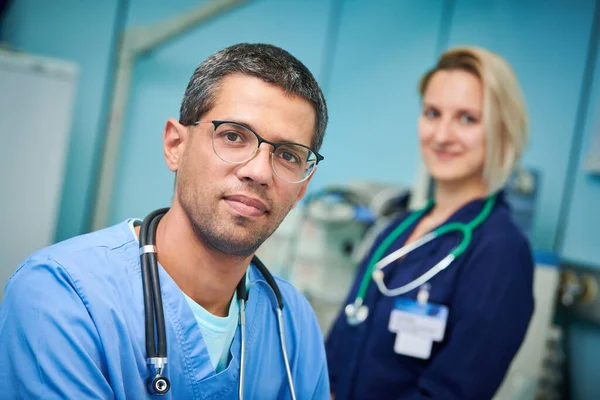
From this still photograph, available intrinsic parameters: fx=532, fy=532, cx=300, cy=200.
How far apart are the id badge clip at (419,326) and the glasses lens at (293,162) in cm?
53

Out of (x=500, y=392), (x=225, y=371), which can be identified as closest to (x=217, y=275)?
(x=225, y=371)

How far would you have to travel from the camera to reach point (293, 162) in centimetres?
99

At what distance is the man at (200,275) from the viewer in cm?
77

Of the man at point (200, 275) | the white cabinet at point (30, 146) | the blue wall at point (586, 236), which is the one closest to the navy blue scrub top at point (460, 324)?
Answer: the man at point (200, 275)

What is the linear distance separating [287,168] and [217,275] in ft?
0.80

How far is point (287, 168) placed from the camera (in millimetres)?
986

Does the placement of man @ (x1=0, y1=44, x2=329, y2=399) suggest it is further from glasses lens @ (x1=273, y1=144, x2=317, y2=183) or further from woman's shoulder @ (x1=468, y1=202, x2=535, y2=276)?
woman's shoulder @ (x1=468, y1=202, x2=535, y2=276)

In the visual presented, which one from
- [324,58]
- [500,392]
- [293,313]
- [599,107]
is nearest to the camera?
[293,313]

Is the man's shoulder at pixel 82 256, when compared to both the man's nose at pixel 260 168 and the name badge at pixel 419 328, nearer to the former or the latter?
the man's nose at pixel 260 168

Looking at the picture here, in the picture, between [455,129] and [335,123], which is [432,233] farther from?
[335,123]

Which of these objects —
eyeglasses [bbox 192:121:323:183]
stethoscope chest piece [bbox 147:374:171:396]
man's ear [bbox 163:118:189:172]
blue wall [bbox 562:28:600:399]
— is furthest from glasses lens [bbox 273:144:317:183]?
blue wall [bbox 562:28:600:399]

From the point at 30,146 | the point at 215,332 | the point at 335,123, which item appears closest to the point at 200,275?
the point at 215,332

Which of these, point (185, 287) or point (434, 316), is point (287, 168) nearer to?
point (185, 287)

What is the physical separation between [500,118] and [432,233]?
357 mm
